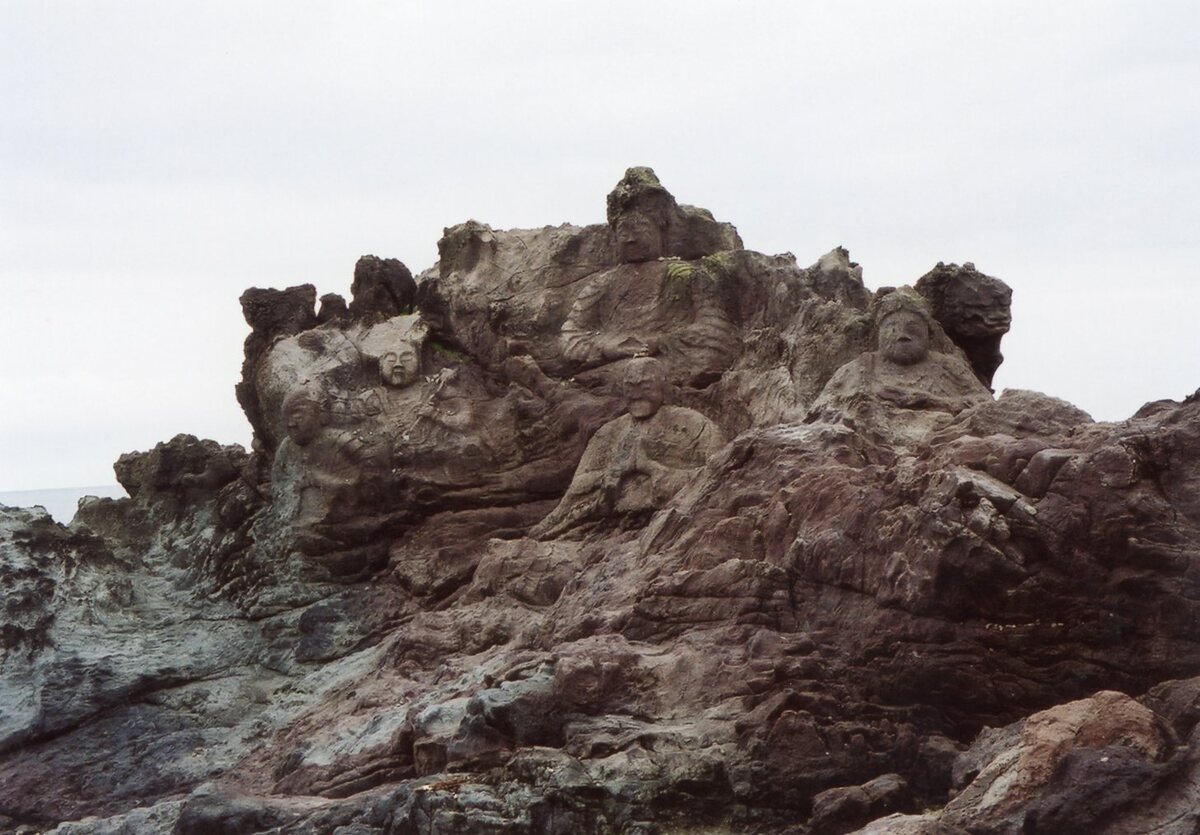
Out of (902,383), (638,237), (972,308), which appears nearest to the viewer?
(902,383)

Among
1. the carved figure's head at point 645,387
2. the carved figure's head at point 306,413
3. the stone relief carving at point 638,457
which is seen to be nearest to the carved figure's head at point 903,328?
the stone relief carving at point 638,457

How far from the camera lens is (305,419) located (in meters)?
28.1

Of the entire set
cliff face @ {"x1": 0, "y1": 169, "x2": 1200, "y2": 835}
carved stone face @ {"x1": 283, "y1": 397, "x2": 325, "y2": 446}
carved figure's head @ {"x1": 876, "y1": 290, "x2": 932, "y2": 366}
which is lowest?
cliff face @ {"x1": 0, "y1": 169, "x2": 1200, "y2": 835}

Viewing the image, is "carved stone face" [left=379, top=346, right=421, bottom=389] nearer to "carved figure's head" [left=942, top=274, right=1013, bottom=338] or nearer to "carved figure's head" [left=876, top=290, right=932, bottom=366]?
"carved figure's head" [left=876, top=290, right=932, bottom=366]

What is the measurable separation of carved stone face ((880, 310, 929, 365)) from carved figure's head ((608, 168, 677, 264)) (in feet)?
14.0

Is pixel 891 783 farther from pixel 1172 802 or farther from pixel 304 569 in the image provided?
pixel 304 569

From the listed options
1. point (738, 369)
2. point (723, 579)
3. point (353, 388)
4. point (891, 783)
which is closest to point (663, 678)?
point (723, 579)

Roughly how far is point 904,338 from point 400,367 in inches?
276

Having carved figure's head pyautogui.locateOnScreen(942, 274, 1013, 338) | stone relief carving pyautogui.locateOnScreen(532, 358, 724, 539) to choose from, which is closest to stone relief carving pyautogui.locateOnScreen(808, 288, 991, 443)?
carved figure's head pyautogui.locateOnScreen(942, 274, 1013, 338)

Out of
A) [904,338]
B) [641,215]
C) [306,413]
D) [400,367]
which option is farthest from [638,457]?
[306,413]

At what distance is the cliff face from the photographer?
19234mm

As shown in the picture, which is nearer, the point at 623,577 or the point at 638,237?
the point at 623,577

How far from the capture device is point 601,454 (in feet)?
87.2

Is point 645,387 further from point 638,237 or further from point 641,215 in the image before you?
point 641,215
